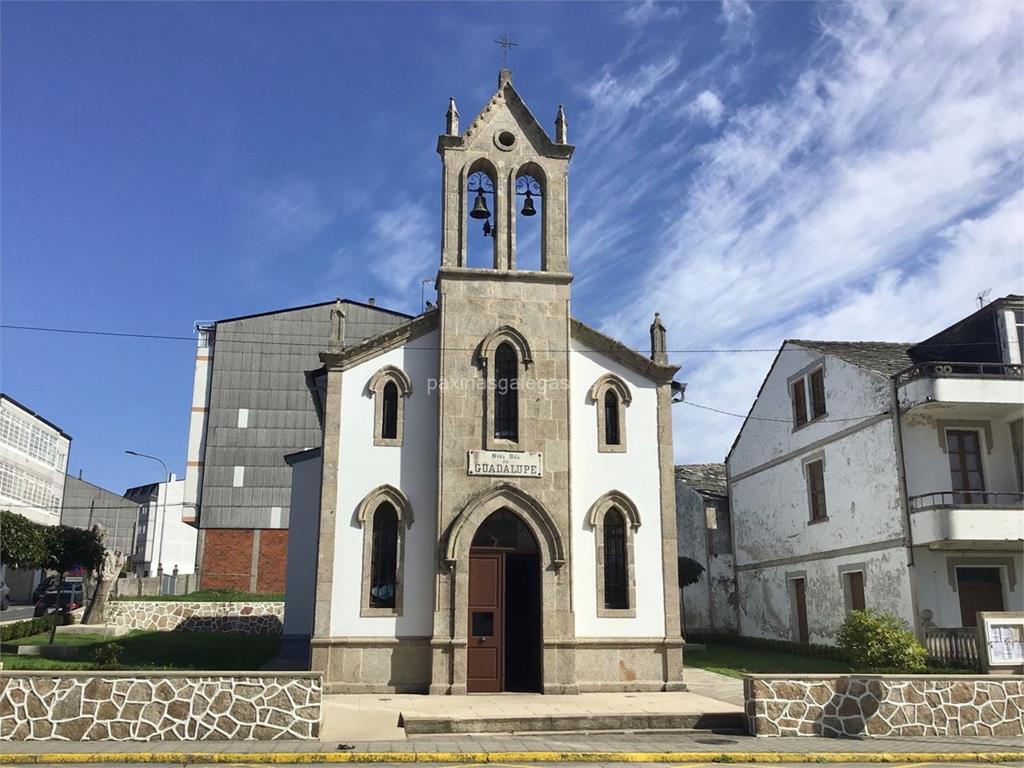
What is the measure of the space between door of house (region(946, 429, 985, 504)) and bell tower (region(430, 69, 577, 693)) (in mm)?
12180

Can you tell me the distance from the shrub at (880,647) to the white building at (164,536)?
5807 centimetres

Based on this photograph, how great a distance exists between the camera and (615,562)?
1931cm

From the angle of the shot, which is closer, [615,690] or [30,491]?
[615,690]

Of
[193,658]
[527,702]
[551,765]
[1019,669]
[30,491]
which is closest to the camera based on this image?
[551,765]

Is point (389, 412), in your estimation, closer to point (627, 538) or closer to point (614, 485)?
point (614, 485)

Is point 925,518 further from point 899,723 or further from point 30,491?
point 30,491

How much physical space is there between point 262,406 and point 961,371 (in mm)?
39006

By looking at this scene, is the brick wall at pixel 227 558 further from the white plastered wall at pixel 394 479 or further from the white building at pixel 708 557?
the white plastered wall at pixel 394 479

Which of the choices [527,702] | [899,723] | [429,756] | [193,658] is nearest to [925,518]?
[899,723]

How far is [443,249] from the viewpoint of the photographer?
65.7 ft

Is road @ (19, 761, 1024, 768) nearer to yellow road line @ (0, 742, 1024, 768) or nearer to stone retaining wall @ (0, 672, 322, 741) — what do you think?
yellow road line @ (0, 742, 1024, 768)

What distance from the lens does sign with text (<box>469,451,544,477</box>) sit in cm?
1883

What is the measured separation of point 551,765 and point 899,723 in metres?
6.29

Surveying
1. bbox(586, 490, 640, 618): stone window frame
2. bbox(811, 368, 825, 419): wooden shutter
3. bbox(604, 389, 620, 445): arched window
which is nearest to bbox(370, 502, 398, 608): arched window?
bbox(586, 490, 640, 618): stone window frame
